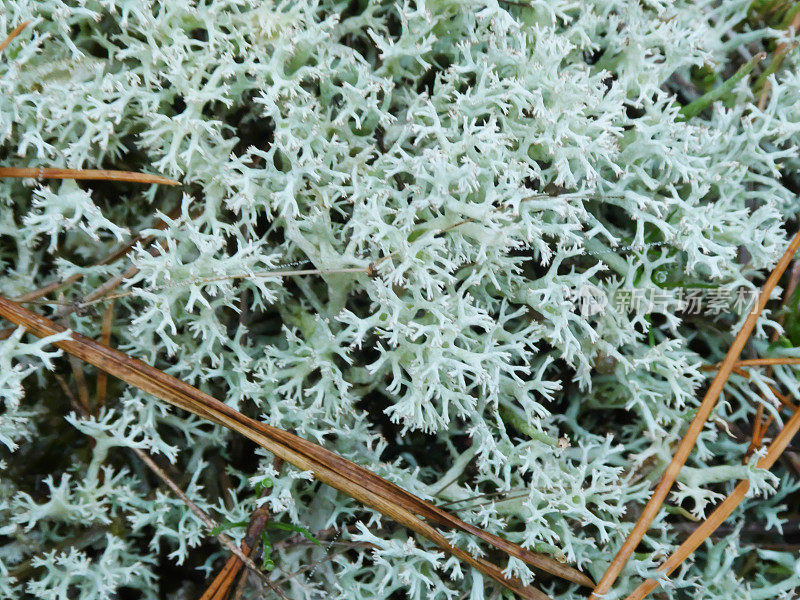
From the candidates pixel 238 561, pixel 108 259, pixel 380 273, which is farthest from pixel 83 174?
pixel 238 561

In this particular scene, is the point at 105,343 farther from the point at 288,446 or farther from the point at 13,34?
the point at 13,34

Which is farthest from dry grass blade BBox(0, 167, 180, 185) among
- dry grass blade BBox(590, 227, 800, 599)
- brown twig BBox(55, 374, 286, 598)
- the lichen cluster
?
dry grass blade BBox(590, 227, 800, 599)

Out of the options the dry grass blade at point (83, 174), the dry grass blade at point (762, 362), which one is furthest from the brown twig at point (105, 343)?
the dry grass blade at point (762, 362)

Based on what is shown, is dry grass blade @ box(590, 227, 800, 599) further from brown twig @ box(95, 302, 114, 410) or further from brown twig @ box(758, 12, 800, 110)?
brown twig @ box(95, 302, 114, 410)

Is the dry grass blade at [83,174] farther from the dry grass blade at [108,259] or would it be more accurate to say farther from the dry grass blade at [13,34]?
the dry grass blade at [13,34]

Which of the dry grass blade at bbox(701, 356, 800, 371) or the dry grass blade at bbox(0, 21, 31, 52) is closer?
the dry grass blade at bbox(0, 21, 31, 52)

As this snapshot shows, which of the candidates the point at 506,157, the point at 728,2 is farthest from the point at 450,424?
the point at 728,2
